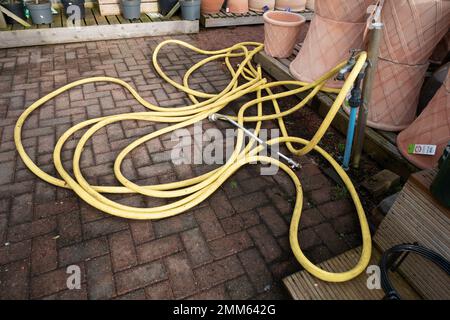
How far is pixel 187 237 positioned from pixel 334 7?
9.63 ft

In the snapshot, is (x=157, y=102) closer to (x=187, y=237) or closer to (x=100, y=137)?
(x=100, y=137)

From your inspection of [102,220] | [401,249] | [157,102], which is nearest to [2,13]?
[157,102]

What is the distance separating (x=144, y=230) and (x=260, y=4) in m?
5.70

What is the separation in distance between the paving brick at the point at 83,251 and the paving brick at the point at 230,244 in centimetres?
80

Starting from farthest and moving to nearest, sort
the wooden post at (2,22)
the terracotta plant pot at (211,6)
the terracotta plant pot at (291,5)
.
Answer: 1. the terracotta plant pot at (291,5)
2. the terracotta plant pot at (211,6)
3. the wooden post at (2,22)

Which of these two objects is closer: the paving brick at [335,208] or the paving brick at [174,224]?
the paving brick at [174,224]

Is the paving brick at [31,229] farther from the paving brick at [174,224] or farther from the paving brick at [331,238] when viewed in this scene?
the paving brick at [331,238]

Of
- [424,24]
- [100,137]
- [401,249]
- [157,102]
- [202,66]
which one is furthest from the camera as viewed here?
[202,66]

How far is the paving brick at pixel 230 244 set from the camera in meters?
2.25

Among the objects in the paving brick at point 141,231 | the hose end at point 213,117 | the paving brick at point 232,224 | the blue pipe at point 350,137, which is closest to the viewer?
the paving brick at point 141,231

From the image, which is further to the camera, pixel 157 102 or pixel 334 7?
pixel 157 102

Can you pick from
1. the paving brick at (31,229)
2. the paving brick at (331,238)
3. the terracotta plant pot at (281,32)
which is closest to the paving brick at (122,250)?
the paving brick at (31,229)

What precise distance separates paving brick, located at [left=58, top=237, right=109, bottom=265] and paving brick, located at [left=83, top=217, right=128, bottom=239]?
6 centimetres

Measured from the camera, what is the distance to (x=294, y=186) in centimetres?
280
